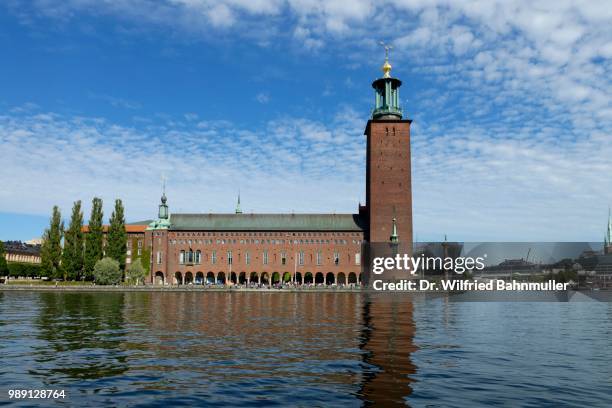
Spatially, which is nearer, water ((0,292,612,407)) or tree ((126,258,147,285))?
water ((0,292,612,407))

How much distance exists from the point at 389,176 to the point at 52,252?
52.7 m

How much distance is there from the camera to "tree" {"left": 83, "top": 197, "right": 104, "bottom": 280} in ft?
266

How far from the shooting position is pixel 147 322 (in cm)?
3078

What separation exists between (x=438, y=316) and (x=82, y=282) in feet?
198

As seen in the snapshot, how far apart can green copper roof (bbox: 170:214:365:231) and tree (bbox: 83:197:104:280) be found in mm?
15244

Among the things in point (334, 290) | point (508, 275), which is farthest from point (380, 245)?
point (508, 275)

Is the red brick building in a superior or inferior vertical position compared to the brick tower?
inferior

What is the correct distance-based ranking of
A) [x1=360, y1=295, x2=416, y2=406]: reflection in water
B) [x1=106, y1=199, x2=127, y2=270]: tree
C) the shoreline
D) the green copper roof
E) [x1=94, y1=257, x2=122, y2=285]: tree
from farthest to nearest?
the green copper roof < [x1=106, y1=199, x2=127, y2=270]: tree < [x1=94, y1=257, x2=122, y2=285]: tree < the shoreline < [x1=360, y1=295, x2=416, y2=406]: reflection in water

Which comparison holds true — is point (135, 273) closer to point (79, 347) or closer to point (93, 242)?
point (93, 242)

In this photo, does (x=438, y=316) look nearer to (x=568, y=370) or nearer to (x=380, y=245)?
(x=568, y=370)

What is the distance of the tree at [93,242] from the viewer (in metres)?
81.1

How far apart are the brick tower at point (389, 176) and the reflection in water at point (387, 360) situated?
5515cm

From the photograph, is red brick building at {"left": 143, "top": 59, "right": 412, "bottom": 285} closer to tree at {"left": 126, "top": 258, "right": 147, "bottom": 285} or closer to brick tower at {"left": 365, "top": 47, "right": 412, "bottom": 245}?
brick tower at {"left": 365, "top": 47, "right": 412, "bottom": 245}

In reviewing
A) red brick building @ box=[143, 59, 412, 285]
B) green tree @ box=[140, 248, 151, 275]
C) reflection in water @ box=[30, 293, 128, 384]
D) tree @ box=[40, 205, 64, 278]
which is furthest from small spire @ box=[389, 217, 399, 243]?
reflection in water @ box=[30, 293, 128, 384]
